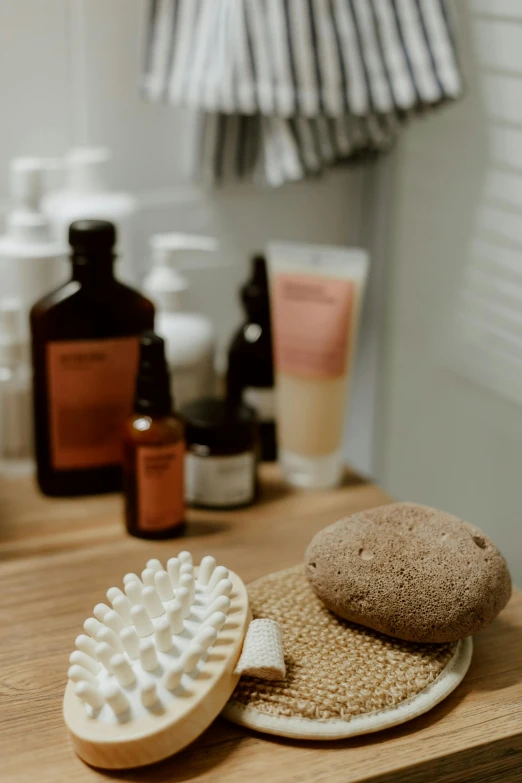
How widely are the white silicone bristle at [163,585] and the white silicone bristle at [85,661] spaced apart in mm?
54

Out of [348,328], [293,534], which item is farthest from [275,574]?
[348,328]

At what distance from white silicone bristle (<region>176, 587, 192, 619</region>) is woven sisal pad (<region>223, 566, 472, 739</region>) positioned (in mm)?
48

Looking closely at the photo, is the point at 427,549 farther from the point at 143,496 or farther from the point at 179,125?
the point at 179,125

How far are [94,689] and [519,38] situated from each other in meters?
0.61

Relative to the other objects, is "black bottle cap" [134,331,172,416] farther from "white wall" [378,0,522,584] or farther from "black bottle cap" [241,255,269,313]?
"white wall" [378,0,522,584]

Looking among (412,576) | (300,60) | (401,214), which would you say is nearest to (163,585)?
(412,576)

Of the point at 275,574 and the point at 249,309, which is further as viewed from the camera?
the point at 249,309

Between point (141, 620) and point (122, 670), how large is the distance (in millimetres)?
35

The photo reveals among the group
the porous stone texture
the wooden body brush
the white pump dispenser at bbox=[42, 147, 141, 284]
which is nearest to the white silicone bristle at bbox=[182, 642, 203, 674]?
the wooden body brush

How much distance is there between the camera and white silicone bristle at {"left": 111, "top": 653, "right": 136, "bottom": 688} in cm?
44

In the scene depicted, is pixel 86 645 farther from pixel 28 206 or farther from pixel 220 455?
pixel 28 206

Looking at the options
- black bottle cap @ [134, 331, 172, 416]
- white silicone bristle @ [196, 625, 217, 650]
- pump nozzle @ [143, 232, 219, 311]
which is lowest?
white silicone bristle @ [196, 625, 217, 650]

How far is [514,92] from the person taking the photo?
30.6 inches

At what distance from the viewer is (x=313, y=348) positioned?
0.75 m
